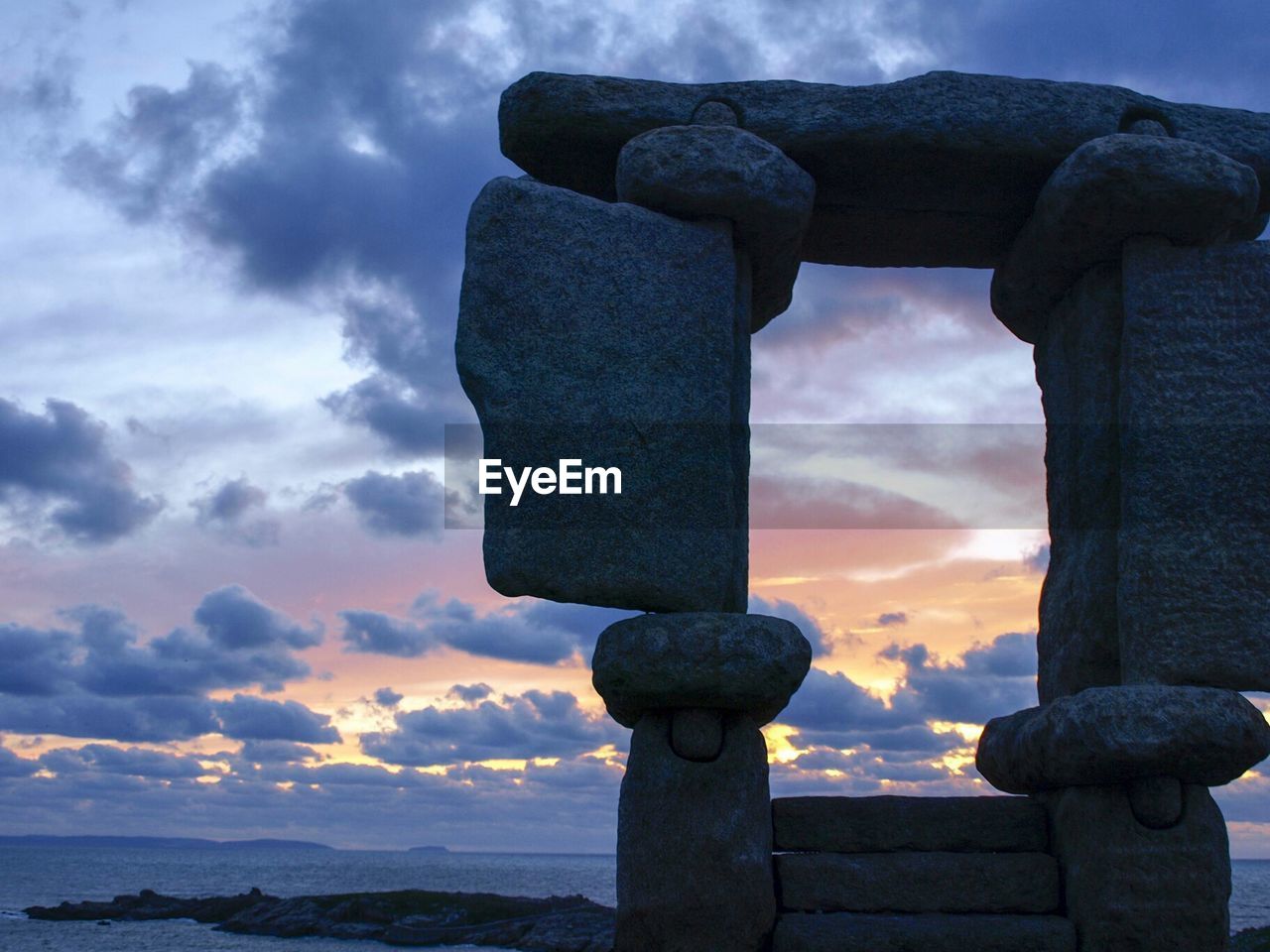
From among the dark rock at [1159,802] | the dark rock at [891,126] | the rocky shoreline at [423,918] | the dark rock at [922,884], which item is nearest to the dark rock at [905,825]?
the dark rock at [922,884]

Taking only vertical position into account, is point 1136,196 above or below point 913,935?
above

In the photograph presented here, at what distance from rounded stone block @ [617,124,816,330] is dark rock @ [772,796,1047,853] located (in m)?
2.40

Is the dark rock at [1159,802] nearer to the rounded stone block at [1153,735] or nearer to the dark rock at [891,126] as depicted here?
the rounded stone block at [1153,735]

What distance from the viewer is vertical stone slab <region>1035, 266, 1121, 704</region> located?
5.06 m

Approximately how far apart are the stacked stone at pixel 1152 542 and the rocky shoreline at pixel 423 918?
2838 cm

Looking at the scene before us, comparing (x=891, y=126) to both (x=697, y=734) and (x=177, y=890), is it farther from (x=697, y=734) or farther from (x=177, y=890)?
(x=177, y=890)

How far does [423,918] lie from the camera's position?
1718 inches

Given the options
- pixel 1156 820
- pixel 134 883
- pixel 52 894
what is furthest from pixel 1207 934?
pixel 134 883

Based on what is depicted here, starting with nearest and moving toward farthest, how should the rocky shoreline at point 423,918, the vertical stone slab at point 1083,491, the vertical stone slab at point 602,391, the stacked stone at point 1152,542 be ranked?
the stacked stone at point 1152,542
the vertical stone slab at point 602,391
the vertical stone slab at point 1083,491
the rocky shoreline at point 423,918

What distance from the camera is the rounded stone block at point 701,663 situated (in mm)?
4246

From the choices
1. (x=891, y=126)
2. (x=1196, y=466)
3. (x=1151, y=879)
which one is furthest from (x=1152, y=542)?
(x=891, y=126)

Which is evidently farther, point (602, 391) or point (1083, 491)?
point (1083, 491)

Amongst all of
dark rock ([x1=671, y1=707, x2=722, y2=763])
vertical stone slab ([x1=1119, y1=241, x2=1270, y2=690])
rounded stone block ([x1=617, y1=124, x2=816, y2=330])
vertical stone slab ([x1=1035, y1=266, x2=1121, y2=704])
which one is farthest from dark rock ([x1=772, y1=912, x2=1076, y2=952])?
rounded stone block ([x1=617, y1=124, x2=816, y2=330])

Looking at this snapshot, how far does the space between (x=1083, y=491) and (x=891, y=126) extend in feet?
5.76
